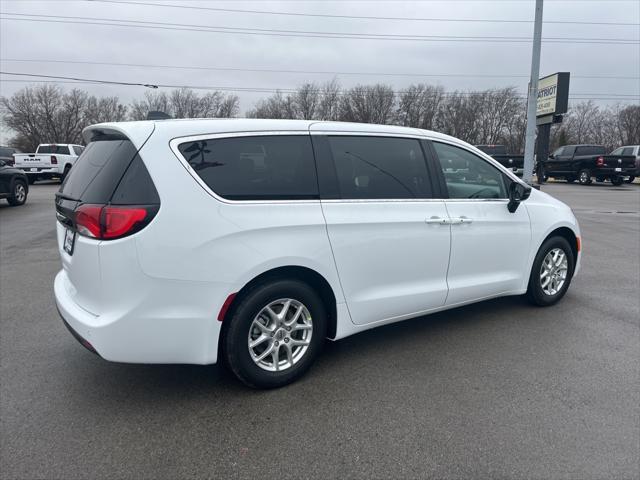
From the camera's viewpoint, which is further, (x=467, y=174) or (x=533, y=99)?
(x=533, y=99)

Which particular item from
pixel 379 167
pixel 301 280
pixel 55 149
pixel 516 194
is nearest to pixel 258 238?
pixel 301 280

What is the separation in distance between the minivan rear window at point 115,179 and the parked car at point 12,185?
40.8 feet

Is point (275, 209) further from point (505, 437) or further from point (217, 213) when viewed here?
point (505, 437)

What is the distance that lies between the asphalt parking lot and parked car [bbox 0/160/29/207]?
35.0 feet

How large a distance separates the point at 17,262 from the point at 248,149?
18.4 feet

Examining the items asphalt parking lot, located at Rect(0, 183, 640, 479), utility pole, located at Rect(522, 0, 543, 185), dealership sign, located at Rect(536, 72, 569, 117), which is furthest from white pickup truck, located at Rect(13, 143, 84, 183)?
dealership sign, located at Rect(536, 72, 569, 117)

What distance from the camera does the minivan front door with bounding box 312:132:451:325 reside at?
3.25 meters

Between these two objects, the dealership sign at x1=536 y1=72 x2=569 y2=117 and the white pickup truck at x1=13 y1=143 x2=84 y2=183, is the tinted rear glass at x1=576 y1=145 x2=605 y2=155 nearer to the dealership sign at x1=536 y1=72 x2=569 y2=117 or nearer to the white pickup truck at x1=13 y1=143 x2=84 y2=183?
the dealership sign at x1=536 y1=72 x2=569 y2=117

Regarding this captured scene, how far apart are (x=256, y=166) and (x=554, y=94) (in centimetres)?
2270

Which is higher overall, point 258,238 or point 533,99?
point 533,99

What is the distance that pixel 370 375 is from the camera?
10.9 ft

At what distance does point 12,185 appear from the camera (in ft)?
43.5

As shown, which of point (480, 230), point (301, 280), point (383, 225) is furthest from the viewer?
point (480, 230)

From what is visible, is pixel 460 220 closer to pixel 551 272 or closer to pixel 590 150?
pixel 551 272
